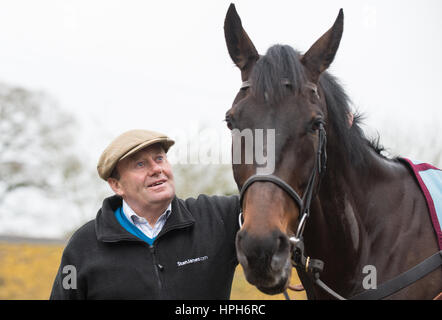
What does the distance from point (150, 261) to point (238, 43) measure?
1636 millimetres

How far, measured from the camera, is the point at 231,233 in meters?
3.33

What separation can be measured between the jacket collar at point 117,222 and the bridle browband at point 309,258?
57 cm

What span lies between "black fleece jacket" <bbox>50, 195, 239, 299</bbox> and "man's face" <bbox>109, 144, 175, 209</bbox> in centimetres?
18

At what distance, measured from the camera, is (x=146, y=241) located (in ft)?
10.3

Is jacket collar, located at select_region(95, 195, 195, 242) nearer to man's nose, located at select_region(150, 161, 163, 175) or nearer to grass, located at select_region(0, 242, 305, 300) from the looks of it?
man's nose, located at select_region(150, 161, 163, 175)

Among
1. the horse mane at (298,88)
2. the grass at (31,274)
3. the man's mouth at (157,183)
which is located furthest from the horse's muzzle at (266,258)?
the grass at (31,274)

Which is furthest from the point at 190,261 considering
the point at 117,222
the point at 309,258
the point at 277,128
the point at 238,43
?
the point at 238,43

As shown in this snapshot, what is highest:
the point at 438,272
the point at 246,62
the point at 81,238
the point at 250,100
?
the point at 246,62

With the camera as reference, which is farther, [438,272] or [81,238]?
[81,238]

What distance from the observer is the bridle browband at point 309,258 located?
249 centimetres

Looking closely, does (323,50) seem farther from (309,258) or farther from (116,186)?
(116,186)
